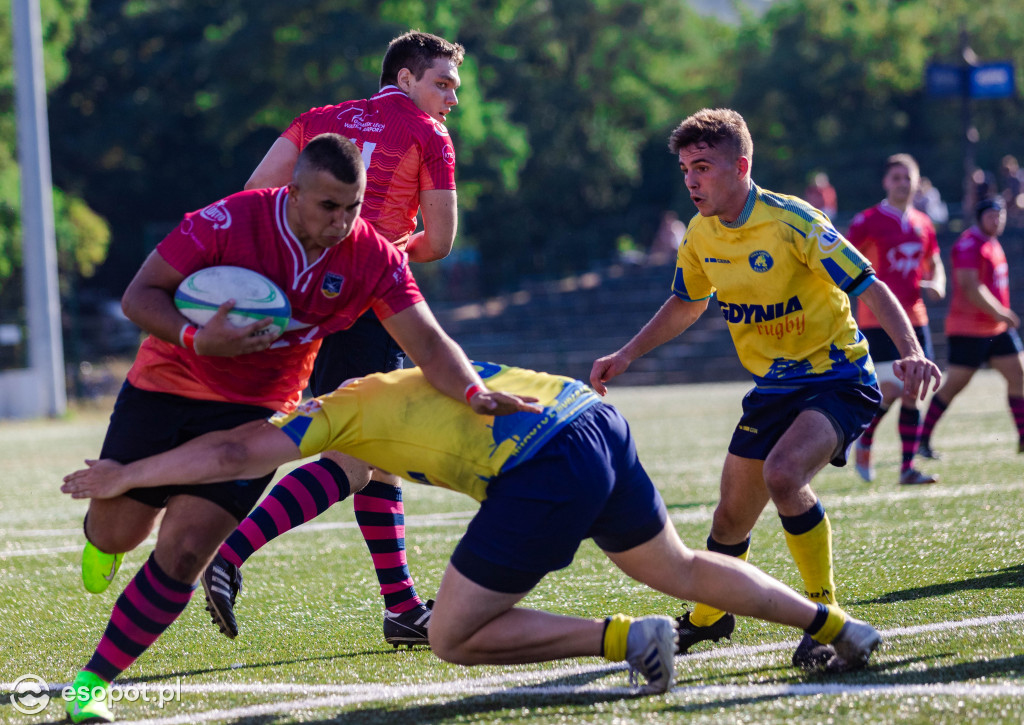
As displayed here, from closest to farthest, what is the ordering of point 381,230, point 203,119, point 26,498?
point 381,230, point 26,498, point 203,119

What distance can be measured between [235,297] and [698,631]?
1992 millimetres

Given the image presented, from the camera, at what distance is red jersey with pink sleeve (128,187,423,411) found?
374cm

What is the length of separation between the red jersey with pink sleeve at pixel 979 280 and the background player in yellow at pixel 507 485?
22.1 feet

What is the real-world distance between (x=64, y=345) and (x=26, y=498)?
17011 mm

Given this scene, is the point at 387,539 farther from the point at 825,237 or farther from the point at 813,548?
the point at 825,237

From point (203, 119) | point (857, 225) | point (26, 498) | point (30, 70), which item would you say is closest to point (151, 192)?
point (203, 119)

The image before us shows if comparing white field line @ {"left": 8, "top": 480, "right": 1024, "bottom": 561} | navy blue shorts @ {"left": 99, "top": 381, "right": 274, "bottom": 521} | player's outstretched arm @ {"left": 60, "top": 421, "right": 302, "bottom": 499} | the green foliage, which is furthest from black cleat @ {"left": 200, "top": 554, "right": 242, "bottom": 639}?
the green foliage

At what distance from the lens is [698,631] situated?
440 cm

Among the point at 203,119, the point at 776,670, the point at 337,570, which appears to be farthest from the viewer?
the point at 203,119

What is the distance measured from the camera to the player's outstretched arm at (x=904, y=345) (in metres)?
4.05

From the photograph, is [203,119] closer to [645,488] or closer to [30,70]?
[30,70]

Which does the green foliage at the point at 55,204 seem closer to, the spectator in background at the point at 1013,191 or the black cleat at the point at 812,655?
the spectator in background at the point at 1013,191

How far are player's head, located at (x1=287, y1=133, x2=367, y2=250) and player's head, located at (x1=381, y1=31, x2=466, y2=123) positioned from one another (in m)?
1.49

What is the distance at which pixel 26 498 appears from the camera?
1013cm
